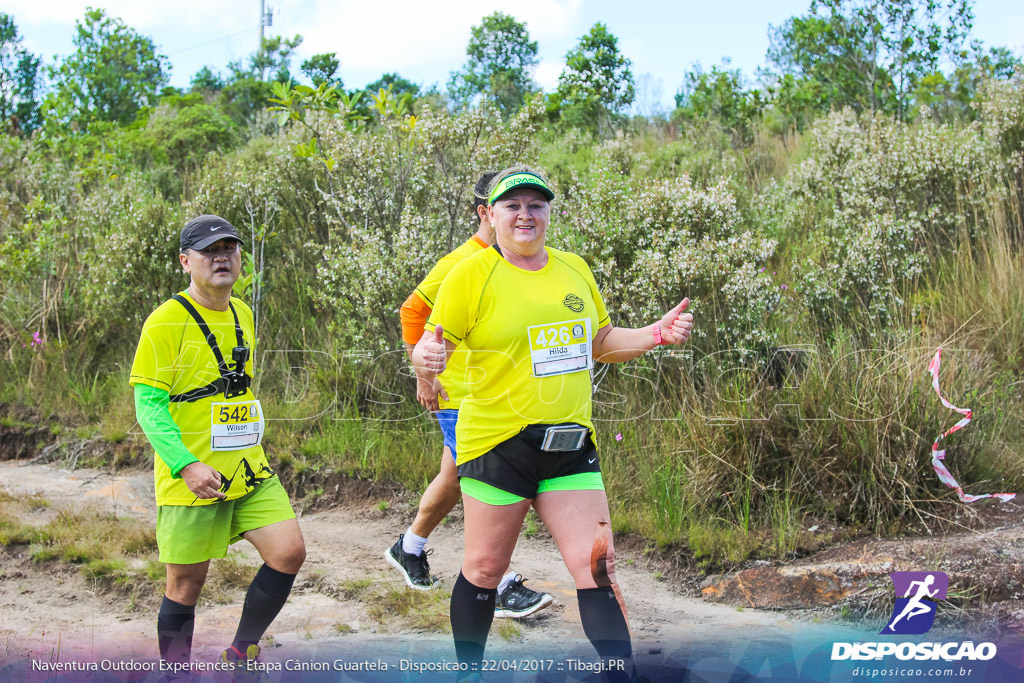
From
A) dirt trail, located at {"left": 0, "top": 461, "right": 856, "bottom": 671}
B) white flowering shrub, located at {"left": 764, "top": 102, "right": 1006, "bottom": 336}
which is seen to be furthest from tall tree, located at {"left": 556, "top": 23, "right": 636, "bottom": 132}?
dirt trail, located at {"left": 0, "top": 461, "right": 856, "bottom": 671}

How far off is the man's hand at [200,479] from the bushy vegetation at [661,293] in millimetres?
3125

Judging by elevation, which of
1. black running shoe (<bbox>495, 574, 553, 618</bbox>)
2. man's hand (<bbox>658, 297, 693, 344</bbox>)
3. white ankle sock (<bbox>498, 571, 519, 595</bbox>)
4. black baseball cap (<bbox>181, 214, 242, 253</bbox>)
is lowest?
black running shoe (<bbox>495, 574, 553, 618</bbox>)

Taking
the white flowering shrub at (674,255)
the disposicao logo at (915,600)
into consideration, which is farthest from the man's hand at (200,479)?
the white flowering shrub at (674,255)

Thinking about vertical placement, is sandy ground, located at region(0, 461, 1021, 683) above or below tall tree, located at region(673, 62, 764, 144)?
below

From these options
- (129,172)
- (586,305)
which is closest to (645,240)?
(586,305)

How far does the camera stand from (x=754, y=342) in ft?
22.9

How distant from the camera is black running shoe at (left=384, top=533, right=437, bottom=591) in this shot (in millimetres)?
5340

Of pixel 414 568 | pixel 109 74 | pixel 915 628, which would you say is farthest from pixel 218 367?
pixel 109 74

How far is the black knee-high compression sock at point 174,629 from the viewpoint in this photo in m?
3.80

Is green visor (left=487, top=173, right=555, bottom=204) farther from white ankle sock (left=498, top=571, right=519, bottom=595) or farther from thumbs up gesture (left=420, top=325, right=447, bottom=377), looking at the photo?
white ankle sock (left=498, top=571, right=519, bottom=595)

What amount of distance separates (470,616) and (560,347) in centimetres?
110

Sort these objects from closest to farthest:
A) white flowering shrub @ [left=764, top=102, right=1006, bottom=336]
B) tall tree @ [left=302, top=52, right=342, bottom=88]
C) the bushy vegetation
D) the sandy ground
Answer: the sandy ground, the bushy vegetation, white flowering shrub @ [left=764, top=102, right=1006, bottom=336], tall tree @ [left=302, top=52, right=342, bottom=88]

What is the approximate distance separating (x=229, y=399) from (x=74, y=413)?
600 centimetres

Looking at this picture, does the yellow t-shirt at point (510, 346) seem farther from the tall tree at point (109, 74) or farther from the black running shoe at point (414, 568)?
the tall tree at point (109, 74)
